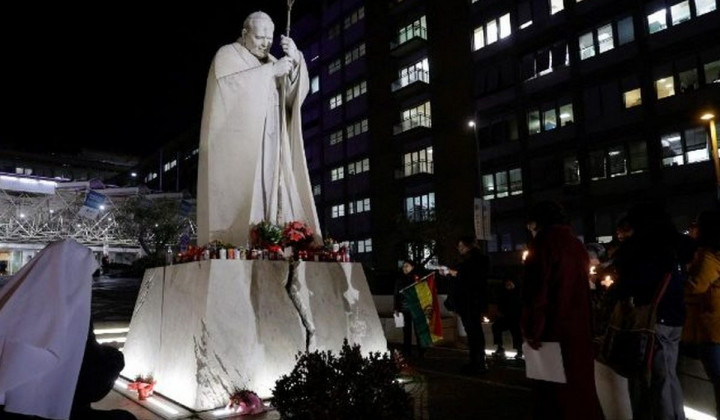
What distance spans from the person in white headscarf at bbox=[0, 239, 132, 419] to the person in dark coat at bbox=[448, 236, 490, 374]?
6.40 meters

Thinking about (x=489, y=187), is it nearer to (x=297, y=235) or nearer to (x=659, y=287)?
(x=297, y=235)

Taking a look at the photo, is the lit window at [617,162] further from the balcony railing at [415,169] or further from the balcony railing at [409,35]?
the balcony railing at [409,35]

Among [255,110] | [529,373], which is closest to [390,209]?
[255,110]

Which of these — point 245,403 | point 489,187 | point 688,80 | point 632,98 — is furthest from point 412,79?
point 245,403

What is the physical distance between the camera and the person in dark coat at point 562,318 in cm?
383

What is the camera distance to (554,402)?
385 centimetres

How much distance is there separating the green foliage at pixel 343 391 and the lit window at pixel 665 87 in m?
27.6

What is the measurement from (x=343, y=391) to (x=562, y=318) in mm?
1785

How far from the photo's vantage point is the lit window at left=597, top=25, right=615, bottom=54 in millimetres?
27953

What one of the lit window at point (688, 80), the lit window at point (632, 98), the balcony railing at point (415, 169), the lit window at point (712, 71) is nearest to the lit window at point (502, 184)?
the balcony railing at point (415, 169)

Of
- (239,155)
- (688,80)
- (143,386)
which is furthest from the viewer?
(688,80)

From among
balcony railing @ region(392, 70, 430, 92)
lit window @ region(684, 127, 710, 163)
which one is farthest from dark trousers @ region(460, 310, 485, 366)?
balcony railing @ region(392, 70, 430, 92)

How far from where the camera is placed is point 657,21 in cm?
2608

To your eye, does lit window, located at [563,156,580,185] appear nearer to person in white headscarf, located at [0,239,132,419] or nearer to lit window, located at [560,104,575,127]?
lit window, located at [560,104,575,127]
